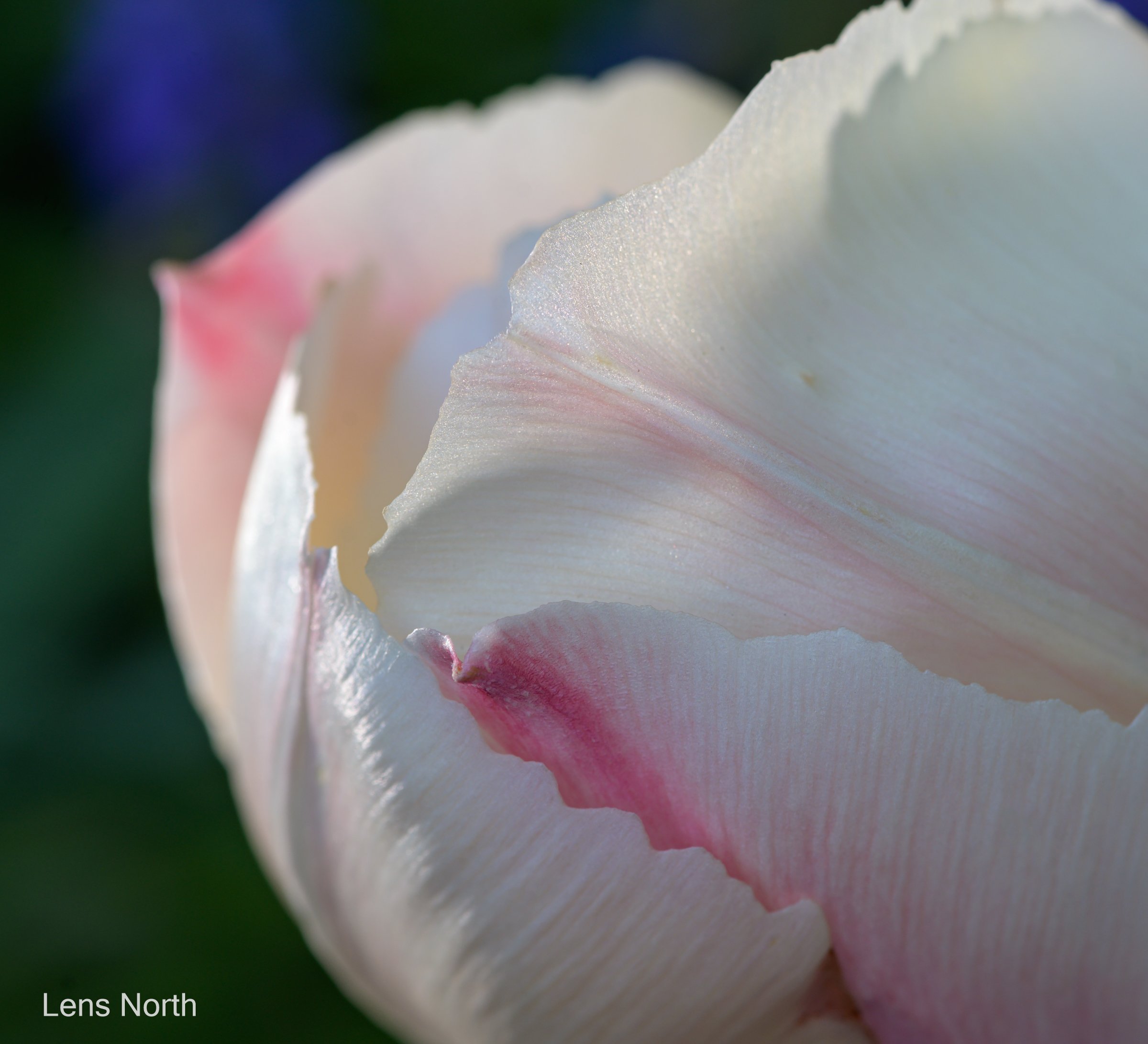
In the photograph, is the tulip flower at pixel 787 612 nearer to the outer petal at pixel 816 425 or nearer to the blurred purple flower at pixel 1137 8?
the outer petal at pixel 816 425

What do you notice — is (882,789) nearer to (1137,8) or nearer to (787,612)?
(787,612)

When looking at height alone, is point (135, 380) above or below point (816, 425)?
below

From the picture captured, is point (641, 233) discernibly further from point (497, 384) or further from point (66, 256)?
point (66, 256)

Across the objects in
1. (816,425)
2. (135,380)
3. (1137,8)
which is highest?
(1137,8)

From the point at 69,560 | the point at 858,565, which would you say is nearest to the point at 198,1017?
the point at 69,560

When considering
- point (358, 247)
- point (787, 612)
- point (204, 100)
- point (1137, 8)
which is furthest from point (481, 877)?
point (204, 100)

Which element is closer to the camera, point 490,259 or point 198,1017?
point 490,259

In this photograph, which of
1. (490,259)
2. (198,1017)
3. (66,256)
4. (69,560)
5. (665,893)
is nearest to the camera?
(665,893)

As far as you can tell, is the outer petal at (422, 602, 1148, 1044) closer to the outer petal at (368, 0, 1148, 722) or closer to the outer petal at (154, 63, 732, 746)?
the outer petal at (368, 0, 1148, 722)
